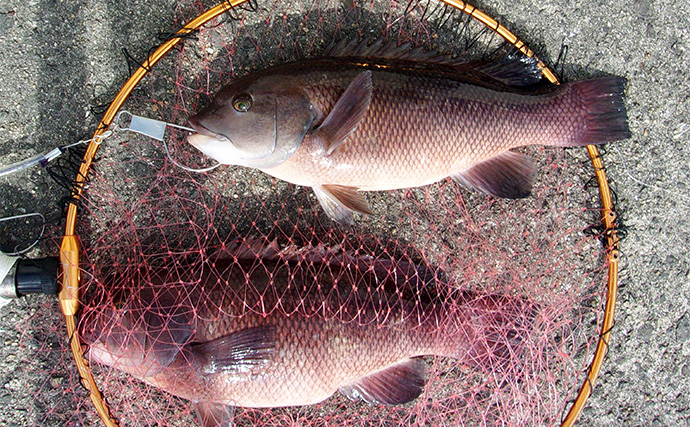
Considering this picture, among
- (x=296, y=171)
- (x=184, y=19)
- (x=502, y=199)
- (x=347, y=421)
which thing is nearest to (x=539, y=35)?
(x=502, y=199)

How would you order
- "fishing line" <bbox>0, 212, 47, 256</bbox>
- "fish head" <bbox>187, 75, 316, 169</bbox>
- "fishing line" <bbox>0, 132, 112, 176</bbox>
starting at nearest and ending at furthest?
"fish head" <bbox>187, 75, 316, 169</bbox> → "fishing line" <bbox>0, 132, 112, 176</bbox> → "fishing line" <bbox>0, 212, 47, 256</bbox>

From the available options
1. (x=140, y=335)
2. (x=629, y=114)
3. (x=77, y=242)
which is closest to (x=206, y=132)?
(x=77, y=242)

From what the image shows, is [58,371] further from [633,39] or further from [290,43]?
[633,39]

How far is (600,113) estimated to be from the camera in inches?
77.3

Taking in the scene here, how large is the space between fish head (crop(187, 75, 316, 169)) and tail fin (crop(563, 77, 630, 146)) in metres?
1.17

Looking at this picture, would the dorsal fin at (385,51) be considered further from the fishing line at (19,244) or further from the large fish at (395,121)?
the fishing line at (19,244)

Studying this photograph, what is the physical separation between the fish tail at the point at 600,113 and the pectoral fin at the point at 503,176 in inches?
7.2

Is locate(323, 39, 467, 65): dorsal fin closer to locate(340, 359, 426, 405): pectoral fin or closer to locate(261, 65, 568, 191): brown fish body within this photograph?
locate(261, 65, 568, 191): brown fish body

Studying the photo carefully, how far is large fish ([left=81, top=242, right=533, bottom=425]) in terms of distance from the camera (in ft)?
5.84

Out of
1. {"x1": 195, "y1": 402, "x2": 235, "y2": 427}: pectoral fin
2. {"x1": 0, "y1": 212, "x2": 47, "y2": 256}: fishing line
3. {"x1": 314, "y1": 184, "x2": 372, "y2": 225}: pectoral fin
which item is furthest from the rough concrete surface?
{"x1": 314, "y1": 184, "x2": 372, "y2": 225}: pectoral fin

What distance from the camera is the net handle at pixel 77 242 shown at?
178 centimetres

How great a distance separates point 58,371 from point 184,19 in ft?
5.60

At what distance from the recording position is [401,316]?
191cm

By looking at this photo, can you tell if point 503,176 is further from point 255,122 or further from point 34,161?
point 34,161
